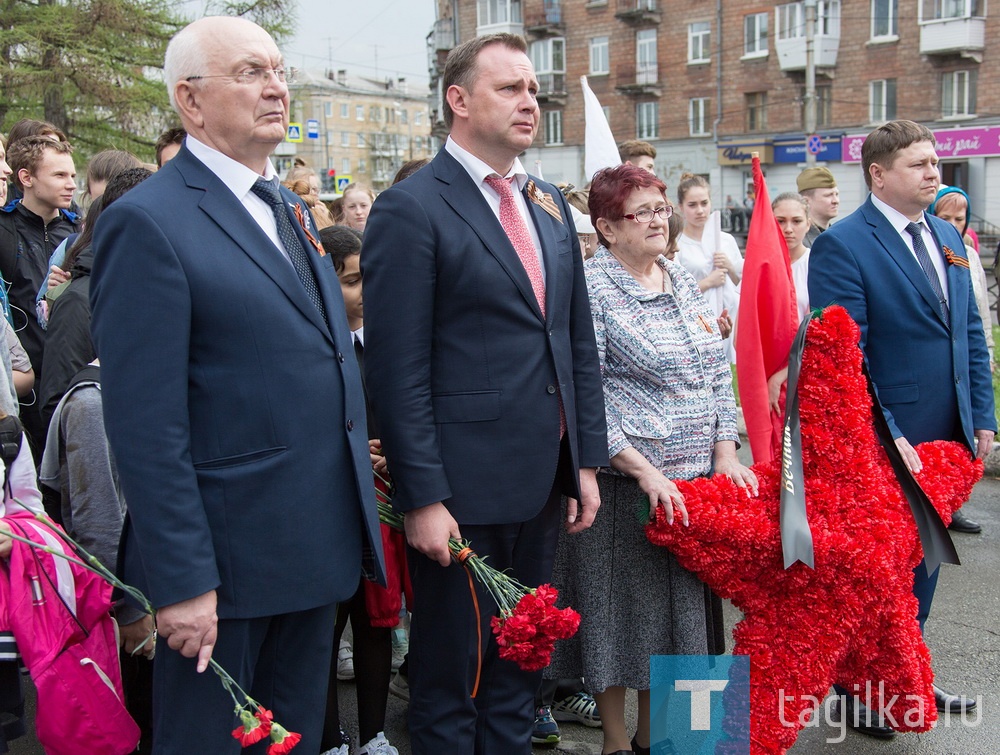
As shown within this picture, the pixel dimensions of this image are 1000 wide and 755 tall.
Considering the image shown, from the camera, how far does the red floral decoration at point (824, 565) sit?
316cm

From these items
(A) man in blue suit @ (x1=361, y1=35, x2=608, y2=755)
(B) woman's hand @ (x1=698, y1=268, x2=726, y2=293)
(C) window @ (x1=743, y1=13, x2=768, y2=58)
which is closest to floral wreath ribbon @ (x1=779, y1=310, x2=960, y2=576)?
(A) man in blue suit @ (x1=361, y1=35, x2=608, y2=755)

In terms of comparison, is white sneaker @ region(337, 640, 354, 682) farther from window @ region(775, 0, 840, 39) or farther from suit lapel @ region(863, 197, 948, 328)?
window @ region(775, 0, 840, 39)

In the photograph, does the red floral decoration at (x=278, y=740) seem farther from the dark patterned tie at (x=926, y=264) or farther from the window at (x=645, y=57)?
the window at (x=645, y=57)

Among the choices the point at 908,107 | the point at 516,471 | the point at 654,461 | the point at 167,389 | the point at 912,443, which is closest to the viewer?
the point at 167,389

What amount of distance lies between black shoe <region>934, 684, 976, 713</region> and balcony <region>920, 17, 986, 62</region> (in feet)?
112

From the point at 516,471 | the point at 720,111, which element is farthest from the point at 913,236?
the point at 720,111

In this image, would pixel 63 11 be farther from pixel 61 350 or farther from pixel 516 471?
pixel 516 471

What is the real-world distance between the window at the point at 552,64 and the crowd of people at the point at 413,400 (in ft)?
137

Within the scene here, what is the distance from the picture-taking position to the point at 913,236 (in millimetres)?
3926

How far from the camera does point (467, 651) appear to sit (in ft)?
9.58

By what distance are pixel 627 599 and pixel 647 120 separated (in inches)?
1631

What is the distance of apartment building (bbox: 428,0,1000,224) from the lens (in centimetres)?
3325

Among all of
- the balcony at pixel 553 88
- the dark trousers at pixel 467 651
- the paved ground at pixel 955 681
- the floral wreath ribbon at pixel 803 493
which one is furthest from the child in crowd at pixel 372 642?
the balcony at pixel 553 88

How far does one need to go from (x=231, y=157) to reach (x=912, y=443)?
2789 mm
